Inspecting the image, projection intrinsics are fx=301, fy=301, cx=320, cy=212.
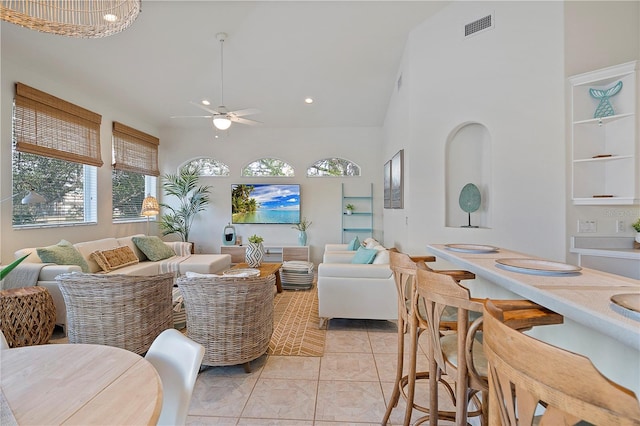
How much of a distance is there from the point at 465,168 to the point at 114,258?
491cm

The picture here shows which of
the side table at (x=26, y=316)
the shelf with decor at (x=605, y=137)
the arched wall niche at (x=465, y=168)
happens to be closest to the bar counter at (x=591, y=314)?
the shelf with decor at (x=605, y=137)

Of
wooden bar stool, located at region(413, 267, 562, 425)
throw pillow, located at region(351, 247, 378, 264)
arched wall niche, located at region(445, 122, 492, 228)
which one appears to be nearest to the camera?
wooden bar stool, located at region(413, 267, 562, 425)

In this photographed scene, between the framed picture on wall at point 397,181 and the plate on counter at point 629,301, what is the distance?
11.1ft

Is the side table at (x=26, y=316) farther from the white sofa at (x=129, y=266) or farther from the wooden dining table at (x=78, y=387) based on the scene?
the wooden dining table at (x=78, y=387)

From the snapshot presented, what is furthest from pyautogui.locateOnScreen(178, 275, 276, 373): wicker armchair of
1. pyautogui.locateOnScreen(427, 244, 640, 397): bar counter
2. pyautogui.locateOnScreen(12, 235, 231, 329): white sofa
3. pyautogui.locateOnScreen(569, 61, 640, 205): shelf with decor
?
pyautogui.locateOnScreen(569, 61, 640, 205): shelf with decor

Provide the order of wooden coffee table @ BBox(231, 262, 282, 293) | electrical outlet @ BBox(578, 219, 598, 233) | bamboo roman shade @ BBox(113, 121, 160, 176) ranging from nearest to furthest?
electrical outlet @ BBox(578, 219, 598, 233), wooden coffee table @ BBox(231, 262, 282, 293), bamboo roman shade @ BBox(113, 121, 160, 176)

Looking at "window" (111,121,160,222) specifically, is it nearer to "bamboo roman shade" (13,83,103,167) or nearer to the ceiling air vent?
"bamboo roman shade" (13,83,103,167)

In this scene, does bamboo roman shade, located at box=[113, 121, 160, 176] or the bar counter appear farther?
bamboo roman shade, located at box=[113, 121, 160, 176]

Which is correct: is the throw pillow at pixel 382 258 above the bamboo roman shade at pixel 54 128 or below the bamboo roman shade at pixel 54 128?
below

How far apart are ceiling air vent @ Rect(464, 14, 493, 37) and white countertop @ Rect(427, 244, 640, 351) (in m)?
3.00

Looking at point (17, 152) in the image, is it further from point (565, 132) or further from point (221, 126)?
point (565, 132)

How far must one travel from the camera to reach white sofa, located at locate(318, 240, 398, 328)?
338 cm

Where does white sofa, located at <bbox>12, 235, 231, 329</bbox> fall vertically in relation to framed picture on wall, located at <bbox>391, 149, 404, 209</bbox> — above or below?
below

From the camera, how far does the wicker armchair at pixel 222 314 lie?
2381mm
